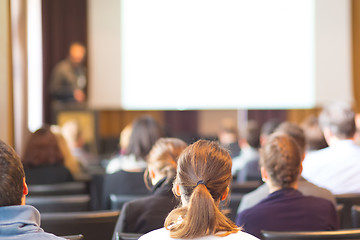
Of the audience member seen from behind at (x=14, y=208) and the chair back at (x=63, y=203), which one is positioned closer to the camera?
the audience member seen from behind at (x=14, y=208)

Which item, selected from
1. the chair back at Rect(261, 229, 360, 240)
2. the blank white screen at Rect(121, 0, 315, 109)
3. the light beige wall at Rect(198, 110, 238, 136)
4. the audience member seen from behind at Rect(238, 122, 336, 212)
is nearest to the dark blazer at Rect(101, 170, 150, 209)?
the audience member seen from behind at Rect(238, 122, 336, 212)

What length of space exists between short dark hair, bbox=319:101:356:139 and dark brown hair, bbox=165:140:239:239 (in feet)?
7.02

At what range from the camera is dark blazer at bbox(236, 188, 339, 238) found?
7.36 ft

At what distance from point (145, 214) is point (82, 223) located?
277 mm

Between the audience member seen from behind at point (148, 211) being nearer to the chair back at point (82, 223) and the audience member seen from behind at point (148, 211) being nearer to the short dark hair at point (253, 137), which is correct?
the chair back at point (82, 223)

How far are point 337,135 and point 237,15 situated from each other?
6017 mm

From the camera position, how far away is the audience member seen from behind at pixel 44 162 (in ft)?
12.3

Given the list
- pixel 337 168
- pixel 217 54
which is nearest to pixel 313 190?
pixel 337 168

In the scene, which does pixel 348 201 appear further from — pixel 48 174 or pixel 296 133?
pixel 48 174

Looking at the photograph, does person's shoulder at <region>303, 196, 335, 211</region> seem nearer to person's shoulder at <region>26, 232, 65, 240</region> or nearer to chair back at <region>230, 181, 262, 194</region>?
chair back at <region>230, 181, 262, 194</region>

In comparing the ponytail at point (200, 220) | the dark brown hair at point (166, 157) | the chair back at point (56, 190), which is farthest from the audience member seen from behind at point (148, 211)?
the chair back at point (56, 190)

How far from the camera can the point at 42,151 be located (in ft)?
12.4

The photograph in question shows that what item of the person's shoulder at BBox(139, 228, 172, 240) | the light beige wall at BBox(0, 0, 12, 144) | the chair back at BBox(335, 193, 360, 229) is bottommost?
the chair back at BBox(335, 193, 360, 229)

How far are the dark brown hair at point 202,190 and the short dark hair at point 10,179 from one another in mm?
→ 467
